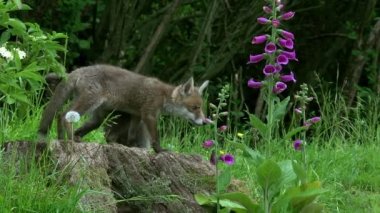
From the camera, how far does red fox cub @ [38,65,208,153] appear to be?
8.02 meters

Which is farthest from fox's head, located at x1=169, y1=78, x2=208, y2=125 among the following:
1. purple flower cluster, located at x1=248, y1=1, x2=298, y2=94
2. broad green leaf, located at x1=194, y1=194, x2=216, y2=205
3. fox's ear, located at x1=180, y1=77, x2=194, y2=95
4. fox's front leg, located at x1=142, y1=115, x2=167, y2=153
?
purple flower cluster, located at x1=248, y1=1, x2=298, y2=94

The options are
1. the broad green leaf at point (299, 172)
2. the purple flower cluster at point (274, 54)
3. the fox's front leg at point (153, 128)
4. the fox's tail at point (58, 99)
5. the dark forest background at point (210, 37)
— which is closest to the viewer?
the purple flower cluster at point (274, 54)

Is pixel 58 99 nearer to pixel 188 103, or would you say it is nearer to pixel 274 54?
pixel 188 103

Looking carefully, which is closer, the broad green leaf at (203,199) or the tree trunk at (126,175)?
the tree trunk at (126,175)

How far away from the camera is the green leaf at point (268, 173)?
5742mm

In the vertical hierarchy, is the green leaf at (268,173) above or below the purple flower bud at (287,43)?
below

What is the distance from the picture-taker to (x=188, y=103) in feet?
29.4

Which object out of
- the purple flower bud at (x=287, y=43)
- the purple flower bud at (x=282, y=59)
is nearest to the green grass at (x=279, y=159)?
the purple flower bud at (x=282, y=59)

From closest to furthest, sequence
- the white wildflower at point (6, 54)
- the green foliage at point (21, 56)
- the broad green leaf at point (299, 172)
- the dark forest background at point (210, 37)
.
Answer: the broad green leaf at point (299, 172)
the green foliage at point (21, 56)
the white wildflower at point (6, 54)
the dark forest background at point (210, 37)

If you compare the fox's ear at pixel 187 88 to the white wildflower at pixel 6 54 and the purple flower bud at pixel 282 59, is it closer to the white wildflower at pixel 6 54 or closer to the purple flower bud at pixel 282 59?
the white wildflower at pixel 6 54

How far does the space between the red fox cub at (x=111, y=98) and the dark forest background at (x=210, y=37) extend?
349 centimetres

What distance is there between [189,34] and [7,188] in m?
8.20

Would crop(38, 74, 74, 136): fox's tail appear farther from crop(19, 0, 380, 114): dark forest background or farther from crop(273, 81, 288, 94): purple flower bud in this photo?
crop(19, 0, 380, 114): dark forest background

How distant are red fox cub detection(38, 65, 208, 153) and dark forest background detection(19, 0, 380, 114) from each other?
349cm
